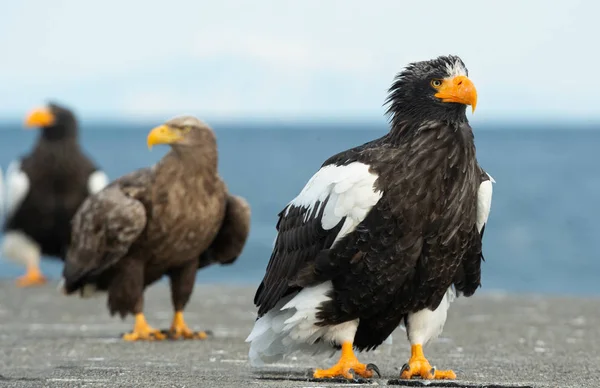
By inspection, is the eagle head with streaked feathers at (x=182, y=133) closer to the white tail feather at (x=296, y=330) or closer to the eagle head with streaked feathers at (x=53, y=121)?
the white tail feather at (x=296, y=330)

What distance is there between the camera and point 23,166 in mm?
16500

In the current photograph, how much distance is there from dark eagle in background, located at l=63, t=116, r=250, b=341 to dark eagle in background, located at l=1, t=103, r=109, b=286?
5743 millimetres

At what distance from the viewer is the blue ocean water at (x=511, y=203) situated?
29.2m

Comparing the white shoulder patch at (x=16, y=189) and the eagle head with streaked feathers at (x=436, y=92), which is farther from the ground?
the eagle head with streaked feathers at (x=436, y=92)

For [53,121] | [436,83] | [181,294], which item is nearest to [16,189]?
[53,121]

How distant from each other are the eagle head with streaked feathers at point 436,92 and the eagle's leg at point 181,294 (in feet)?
11.8

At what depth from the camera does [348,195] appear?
6.83 m

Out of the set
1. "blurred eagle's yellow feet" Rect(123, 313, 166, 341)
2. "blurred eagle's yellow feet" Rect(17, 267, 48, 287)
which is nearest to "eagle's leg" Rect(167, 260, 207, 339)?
"blurred eagle's yellow feet" Rect(123, 313, 166, 341)

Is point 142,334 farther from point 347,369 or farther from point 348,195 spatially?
point 348,195

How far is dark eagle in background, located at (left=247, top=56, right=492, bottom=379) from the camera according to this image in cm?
684

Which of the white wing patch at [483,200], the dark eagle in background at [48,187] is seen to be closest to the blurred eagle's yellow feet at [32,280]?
the dark eagle in background at [48,187]

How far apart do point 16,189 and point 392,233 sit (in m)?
10.4

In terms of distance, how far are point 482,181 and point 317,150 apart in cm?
8523

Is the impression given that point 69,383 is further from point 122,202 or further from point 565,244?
point 565,244
